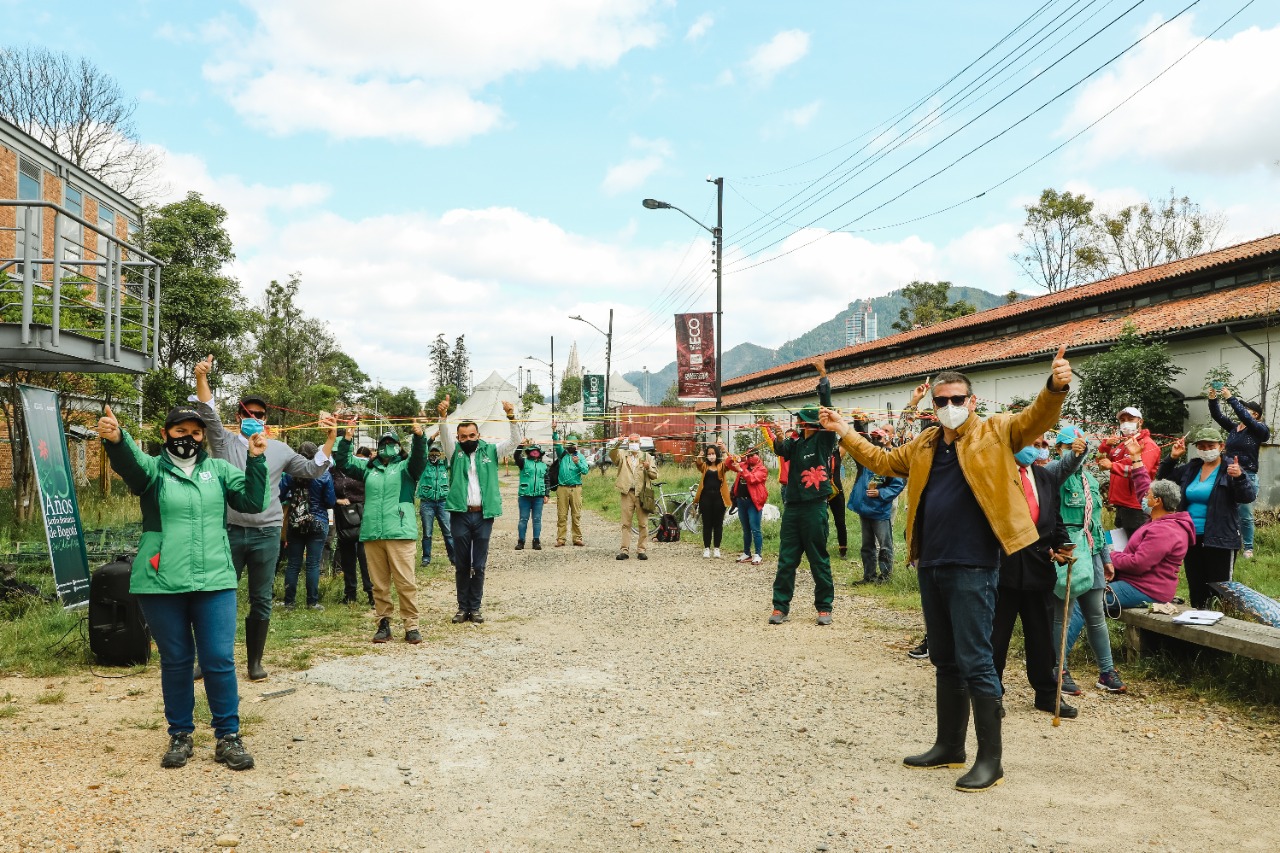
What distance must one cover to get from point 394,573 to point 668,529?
999 centimetres

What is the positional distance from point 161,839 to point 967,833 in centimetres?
364

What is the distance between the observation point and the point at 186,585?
4723mm

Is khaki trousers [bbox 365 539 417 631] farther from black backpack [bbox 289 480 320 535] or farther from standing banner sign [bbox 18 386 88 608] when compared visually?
standing banner sign [bbox 18 386 88 608]

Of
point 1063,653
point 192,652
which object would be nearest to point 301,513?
point 192,652

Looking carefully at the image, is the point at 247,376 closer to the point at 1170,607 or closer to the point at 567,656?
the point at 567,656

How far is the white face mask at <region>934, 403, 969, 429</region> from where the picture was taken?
4711 mm

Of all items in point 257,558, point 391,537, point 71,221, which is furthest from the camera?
point 71,221

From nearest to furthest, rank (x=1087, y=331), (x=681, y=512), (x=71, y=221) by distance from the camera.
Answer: (x=681, y=512), (x=1087, y=331), (x=71, y=221)

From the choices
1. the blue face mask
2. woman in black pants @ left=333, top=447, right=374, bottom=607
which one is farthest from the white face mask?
woman in black pants @ left=333, top=447, right=374, bottom=607

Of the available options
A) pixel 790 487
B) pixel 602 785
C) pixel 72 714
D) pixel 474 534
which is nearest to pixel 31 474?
pixel 474 534

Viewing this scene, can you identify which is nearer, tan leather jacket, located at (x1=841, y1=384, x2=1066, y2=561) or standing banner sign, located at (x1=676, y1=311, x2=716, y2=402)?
tan leather jacket, located at (x1=841, y1=384, x2=1066, y2=561)

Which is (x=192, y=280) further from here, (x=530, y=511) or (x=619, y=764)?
(x=619, y=764)

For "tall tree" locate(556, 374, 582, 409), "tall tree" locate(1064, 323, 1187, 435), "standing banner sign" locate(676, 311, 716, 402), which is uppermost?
"tall tree" locate(556, 374, 582, 409)

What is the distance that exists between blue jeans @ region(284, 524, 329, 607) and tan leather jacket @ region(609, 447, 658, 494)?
21.5 feet
